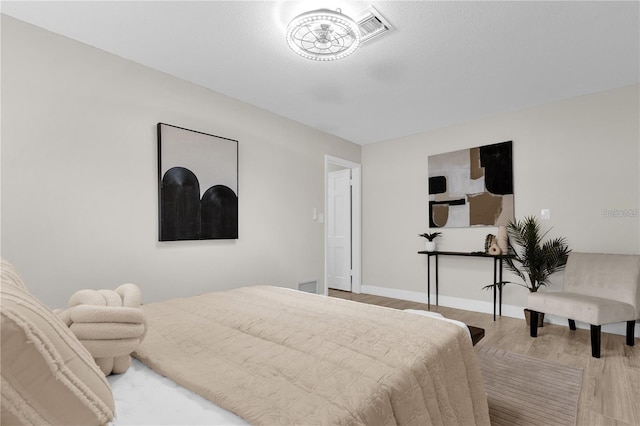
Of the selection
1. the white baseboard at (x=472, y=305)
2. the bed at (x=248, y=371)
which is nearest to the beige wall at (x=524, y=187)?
the white baseboard at (x=472, y=305)

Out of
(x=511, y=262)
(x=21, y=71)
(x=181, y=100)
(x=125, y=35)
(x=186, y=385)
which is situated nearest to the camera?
(x=186, y=385)

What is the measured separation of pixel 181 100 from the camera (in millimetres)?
2936

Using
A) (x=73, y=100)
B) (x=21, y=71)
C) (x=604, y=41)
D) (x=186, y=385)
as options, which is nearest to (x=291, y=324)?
(x=186, y=385)

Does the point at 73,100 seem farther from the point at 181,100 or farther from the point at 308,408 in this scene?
the point at 308,408

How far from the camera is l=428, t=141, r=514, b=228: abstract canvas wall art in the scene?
12.6 feet

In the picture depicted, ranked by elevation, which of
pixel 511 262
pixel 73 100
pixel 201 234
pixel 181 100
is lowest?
pixel 511 262

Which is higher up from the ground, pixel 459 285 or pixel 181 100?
pixel 181 100

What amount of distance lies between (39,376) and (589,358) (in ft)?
11.4

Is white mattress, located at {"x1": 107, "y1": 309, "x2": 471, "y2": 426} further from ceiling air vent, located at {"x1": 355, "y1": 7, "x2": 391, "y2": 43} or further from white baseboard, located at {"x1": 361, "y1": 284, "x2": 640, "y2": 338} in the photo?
white baseboard, located at {"x1": 361, "y1": 284, "x2": 640, "y2": 338}

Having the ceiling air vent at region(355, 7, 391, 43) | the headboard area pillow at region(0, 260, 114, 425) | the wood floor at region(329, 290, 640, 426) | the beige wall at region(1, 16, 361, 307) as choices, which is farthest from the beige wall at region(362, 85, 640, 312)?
the headboard area pillow at region(0, 260, 114, 425)

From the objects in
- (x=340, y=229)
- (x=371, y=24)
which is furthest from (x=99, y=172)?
(x=340, y=229)

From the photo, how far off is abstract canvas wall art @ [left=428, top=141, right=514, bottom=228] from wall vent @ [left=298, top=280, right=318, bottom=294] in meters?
1.81

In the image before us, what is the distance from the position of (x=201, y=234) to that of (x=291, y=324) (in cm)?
176

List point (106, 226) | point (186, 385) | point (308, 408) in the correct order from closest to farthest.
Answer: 1. point (308, 408)
2. point (186, 385)
3. point (106, 226)
